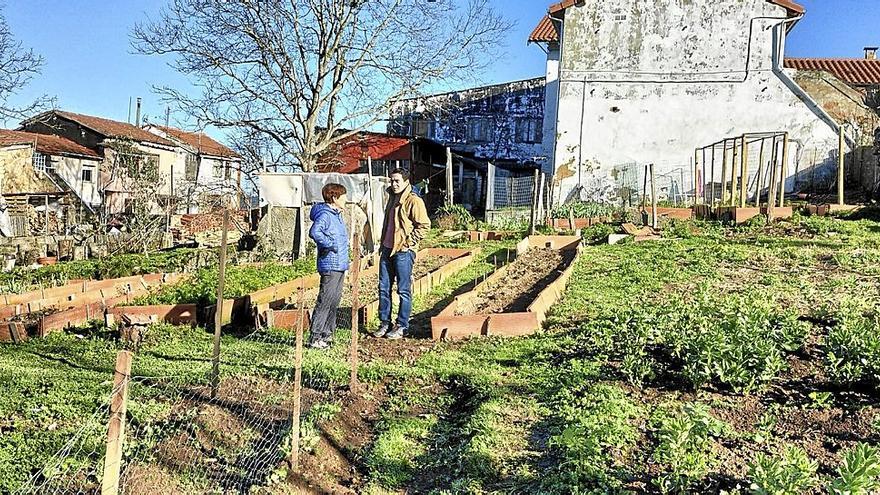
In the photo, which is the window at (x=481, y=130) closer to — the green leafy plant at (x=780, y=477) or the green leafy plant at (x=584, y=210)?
the green leafy plant at (x=584, y=210)

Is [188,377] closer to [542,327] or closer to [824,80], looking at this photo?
[542,327]

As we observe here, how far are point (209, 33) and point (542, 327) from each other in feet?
56.4

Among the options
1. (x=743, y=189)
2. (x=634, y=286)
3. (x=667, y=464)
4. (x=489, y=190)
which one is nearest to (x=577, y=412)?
(x=667, y=464)

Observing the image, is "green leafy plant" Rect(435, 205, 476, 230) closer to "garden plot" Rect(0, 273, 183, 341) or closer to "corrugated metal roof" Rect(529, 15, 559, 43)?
"garden plot" Rect(0, 273, 183, 341)

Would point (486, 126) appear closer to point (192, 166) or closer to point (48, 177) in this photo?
point (192, 166)

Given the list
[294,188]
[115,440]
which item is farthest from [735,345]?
[294,188]

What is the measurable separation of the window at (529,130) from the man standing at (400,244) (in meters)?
25.7

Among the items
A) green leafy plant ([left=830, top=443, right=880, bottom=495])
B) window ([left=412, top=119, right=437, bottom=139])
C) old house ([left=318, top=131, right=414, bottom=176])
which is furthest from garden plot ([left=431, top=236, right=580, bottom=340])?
window ([left=412, top=119, right=437, bottom=139])

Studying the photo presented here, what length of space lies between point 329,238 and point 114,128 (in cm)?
3420

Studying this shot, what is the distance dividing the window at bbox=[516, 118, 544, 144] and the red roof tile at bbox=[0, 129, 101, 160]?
19569mm

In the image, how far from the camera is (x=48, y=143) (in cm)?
3256

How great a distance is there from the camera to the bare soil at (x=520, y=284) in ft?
29.0

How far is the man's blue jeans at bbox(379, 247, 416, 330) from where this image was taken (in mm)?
7539

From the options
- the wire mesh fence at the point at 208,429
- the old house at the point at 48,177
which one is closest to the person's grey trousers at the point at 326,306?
the wire mesh fence at the point at 208,429
